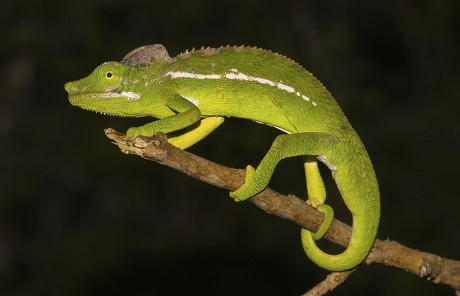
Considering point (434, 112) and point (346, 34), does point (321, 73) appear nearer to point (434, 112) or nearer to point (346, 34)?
point (346, 34)

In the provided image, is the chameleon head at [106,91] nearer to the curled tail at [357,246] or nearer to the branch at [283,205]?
the branch at [283,205]

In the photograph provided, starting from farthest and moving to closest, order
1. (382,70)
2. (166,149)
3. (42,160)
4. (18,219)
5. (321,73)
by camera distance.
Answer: (382,70), (18,219), (42,160), (321,73), (166,149)

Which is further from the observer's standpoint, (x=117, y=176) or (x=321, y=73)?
(x=117, y=176)

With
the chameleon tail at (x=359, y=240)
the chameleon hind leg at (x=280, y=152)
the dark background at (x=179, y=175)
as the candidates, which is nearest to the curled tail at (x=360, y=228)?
the chameleon tail at (x=359, y=240)

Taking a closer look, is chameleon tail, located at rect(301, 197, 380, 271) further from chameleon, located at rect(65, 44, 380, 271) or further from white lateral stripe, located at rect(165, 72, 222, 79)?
white lateral stripe, located at rect(165, 72, 222, 79)

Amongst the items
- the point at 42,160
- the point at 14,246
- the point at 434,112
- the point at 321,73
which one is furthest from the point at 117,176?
the point at 434,112

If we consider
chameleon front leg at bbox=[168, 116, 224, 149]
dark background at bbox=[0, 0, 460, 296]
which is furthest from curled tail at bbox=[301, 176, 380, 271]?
dark background at bbox=[0, 0, 460, 296]

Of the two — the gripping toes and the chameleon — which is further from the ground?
the chameleon
